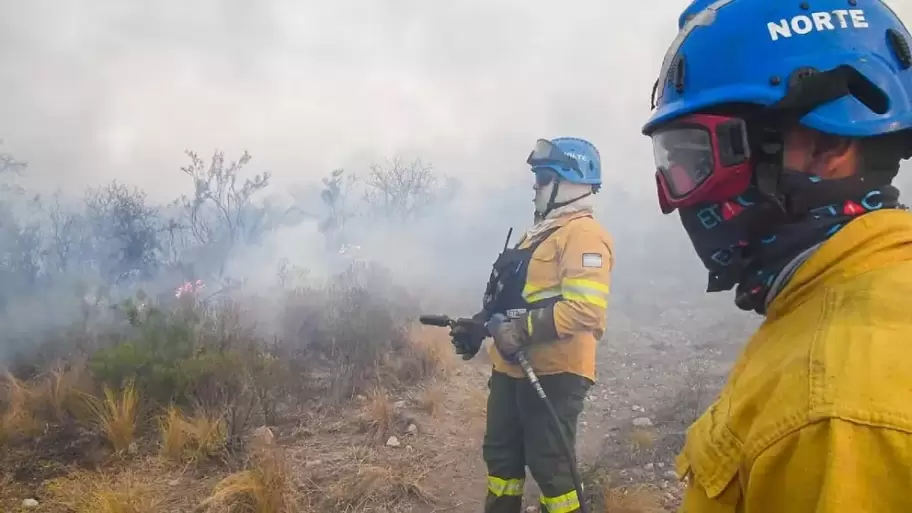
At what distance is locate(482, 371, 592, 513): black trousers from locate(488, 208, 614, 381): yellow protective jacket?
0.27 feet

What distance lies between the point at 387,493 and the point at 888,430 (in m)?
3.57

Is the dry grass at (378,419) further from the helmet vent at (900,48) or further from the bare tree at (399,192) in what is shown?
the bare tree at (399,192)

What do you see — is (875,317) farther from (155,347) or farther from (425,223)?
(425,223)

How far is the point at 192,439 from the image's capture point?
423 cm

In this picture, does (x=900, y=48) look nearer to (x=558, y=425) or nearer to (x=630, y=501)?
(x=558, y=425)

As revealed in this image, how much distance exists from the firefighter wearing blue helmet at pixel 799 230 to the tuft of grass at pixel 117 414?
4.34 metres

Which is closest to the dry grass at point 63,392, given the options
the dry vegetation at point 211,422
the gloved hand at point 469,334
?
the dry vegetation at point 211,422

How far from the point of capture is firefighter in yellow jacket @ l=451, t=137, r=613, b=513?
113 inches

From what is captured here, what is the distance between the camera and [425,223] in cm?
1919

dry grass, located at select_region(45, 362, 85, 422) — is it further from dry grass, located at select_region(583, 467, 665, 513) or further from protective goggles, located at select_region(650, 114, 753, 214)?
protective goggles, located at select_region(650, 114, 753, 214)

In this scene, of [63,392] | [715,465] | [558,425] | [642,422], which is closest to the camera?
[715,465]

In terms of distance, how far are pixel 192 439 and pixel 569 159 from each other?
10.6 feet

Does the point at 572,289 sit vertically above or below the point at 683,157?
below

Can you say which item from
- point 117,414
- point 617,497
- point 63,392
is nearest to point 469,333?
point 617,497
